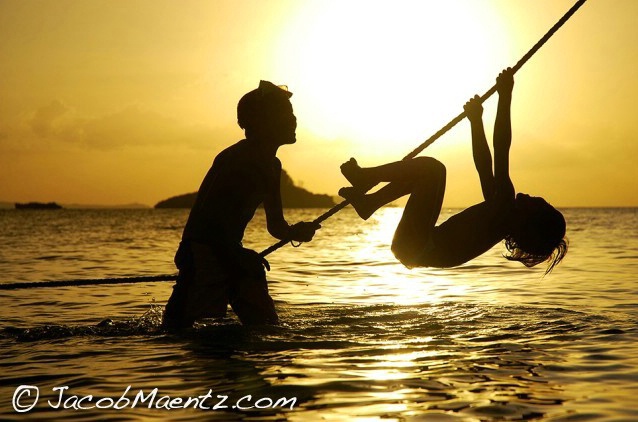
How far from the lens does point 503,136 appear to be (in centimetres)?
809

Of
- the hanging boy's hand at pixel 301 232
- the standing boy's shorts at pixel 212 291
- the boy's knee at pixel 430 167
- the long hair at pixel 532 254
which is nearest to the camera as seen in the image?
the boy's knee at pixel 430 167

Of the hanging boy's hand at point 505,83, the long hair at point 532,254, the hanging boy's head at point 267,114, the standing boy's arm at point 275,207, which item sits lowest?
the long hair at point 532,254

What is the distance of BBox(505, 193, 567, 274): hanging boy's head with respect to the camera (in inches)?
A: 320

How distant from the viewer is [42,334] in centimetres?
995

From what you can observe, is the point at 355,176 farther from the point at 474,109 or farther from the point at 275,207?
the point at 474,109

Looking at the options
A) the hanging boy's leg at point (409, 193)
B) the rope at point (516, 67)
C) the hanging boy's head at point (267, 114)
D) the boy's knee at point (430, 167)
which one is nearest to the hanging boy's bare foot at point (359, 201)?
the hanging boy's leg at point (409, 193)

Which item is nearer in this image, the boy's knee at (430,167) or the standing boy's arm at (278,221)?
the boy's knee at (430,167)

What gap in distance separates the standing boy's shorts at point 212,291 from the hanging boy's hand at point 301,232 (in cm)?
53

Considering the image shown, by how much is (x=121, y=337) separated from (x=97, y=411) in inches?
138

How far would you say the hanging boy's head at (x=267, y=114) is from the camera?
7.95 metres

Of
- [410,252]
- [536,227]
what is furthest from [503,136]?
[410,252]

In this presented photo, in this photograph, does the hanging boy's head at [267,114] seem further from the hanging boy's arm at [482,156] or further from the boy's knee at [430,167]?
the hanging boy's arm at [482,156]

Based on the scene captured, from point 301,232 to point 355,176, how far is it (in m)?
0.94

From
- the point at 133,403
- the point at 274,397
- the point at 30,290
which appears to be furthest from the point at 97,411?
the point at 30,290
